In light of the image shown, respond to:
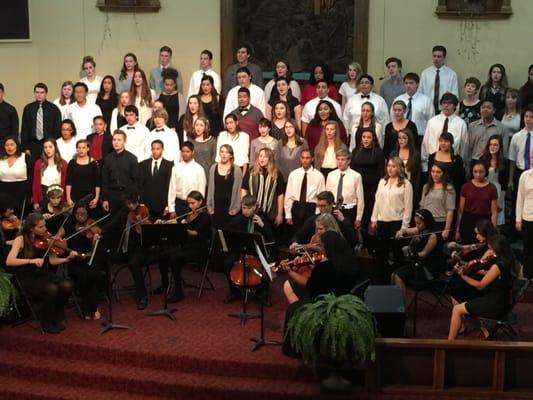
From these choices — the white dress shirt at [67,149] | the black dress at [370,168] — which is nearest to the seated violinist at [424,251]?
the black dress at [370,168]

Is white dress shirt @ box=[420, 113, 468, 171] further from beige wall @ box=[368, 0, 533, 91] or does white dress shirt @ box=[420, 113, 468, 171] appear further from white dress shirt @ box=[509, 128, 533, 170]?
beige wall @ box=[368, 0, 533, 91]

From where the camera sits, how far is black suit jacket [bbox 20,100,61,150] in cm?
1127

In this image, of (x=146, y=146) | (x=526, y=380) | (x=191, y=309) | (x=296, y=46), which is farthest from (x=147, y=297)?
(x=296, y=46)

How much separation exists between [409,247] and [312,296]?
1148 mm

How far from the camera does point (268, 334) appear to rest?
8547 millimetres

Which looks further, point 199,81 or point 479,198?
point 199,81

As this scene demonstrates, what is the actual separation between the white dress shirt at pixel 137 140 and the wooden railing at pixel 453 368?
426cm

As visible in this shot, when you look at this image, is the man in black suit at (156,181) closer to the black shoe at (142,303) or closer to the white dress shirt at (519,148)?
the black shoe at (142,303)

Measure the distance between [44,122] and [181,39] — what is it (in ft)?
9.12

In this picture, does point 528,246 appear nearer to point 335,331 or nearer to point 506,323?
point 506,323

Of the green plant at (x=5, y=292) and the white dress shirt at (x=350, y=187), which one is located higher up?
the white dress shirt at (x=350, y=187)

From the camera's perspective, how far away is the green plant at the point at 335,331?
23.9 ft

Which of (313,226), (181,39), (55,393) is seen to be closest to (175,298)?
(313,226)

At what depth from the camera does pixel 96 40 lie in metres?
13.4
